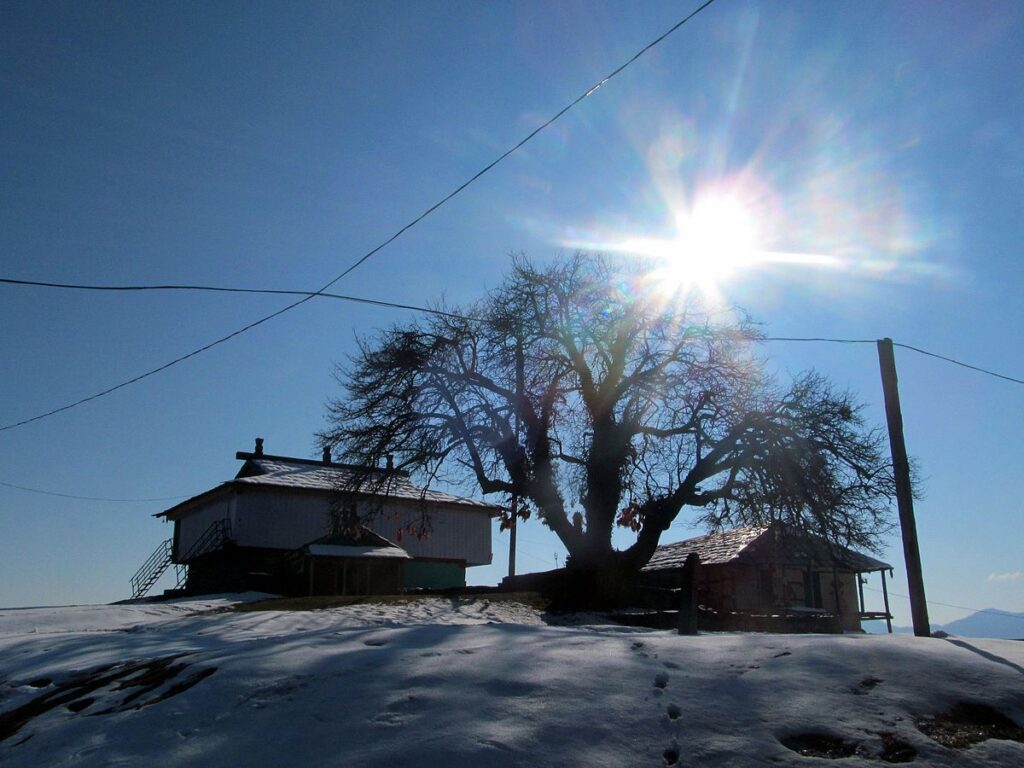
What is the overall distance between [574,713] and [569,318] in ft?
67.5

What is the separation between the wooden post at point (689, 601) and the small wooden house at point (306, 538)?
17011mm

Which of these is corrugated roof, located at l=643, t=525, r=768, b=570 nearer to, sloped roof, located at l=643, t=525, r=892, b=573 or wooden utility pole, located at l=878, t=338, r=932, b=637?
sloped roof, located at l=643, t=525, r=892, b=573

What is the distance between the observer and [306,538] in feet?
125

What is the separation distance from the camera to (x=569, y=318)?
2566 centimetres

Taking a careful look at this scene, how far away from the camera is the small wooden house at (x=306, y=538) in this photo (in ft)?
114

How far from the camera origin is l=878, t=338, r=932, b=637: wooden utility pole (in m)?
13.1

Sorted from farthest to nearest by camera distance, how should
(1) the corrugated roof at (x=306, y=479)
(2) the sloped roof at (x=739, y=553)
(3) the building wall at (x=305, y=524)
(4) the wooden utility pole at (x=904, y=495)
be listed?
1. (1) the corrugated roof at (x=306, y=479)
2. (3) the building wall at (x=305, y=524)
3. (2) the sloped roof at (x=739, y=553)
4. (4) the wooden utility pole at (x=904, y=495)

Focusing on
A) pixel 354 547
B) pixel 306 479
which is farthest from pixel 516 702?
pixel 306 479

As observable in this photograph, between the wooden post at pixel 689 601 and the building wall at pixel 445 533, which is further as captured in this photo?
the building wall at pixel 445 533

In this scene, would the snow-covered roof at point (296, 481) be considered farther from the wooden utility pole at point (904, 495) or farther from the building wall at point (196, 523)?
the wooden utility pole at point (904, 495)

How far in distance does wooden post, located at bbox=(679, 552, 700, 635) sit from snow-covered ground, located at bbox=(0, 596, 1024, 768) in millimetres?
4138

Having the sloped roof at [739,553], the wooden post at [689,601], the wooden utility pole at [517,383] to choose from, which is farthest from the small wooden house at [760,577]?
the wooden post at [689,601]

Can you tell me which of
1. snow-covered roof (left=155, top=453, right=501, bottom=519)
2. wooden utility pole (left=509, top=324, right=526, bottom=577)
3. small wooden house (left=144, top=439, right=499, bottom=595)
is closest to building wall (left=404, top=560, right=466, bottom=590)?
small wooden house (left=144, top=439, right=499, bottom=595)

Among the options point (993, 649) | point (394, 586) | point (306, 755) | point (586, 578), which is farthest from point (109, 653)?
point (394, 586)
